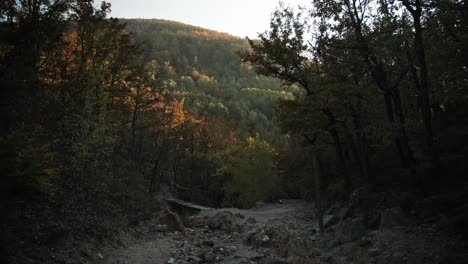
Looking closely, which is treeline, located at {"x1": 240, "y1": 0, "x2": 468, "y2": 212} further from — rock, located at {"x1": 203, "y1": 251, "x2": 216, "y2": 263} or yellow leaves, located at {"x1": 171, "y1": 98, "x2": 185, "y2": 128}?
yellow leaves, located at {"x1": 171, "y1": 98, "x2": 185, "y2": 128}

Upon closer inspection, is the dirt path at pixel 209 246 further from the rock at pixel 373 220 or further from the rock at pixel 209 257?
the rock at pixel 373 220

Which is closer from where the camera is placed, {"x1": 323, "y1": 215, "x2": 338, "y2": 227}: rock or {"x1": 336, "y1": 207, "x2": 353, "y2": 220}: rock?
{"x1": 336, "y1": 207, "x2": 353, "y2": 220}: rock

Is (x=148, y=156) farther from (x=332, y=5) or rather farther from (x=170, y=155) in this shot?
(x=332, y=5)

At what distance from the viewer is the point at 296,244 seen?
12.2 meters

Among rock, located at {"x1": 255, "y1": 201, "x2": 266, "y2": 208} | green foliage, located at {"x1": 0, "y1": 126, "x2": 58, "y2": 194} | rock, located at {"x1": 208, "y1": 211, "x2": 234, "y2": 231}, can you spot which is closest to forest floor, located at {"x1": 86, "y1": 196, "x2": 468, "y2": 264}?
rock, located at {"x1": 208, "y1": 211, "x2": 234, "y2": 231}

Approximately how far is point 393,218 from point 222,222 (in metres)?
11.3

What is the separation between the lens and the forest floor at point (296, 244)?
7844 millimetres

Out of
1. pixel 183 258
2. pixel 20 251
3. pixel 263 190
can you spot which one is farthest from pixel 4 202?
pixel 263 190

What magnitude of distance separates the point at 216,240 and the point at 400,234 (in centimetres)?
909

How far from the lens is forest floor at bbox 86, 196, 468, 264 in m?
7.84

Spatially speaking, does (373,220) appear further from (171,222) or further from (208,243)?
(171,222)

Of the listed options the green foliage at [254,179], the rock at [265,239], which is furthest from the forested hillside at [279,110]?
the green foliage at [254,179]

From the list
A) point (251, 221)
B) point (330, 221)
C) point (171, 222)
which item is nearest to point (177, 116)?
point (251, 221)

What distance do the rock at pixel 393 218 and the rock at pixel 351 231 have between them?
71 centimetres
